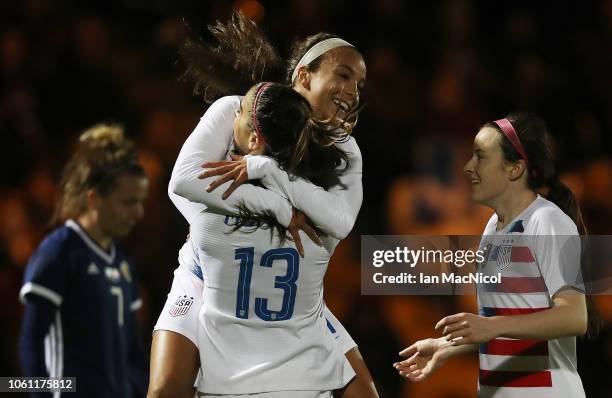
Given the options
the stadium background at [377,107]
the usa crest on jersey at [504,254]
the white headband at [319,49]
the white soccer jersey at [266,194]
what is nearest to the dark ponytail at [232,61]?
the white headband at [319,49]

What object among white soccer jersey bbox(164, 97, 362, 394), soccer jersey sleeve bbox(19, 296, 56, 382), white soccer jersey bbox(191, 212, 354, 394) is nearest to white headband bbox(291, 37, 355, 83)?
white soccer jersey bbox(164, 97, 362, 394)

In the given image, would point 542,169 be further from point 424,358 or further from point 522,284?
point 424,358

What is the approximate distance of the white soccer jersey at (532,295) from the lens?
3047mm

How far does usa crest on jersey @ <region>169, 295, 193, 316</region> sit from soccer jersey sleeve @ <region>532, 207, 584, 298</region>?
3.74 ft

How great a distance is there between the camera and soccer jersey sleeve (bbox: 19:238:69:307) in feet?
13.9

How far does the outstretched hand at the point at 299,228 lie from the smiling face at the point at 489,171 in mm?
641

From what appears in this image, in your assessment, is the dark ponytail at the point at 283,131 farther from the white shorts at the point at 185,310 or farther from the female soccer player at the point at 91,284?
the female soccer player at the point at 91,284

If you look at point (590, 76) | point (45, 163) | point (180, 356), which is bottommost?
point (180, 356)

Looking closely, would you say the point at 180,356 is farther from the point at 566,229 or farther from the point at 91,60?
the point at 91,60

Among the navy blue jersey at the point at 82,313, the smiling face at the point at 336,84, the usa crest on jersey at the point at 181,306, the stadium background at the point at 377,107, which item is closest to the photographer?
the usa crest on jersey at the point at 181,306

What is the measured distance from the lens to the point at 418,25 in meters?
7.38

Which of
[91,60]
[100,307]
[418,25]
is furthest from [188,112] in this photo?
[100,307]

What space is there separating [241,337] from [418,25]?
4.84m

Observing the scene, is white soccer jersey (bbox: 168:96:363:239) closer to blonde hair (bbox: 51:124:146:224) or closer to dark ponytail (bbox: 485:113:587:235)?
dark ponytail (bbox: 485:113:587:235)
